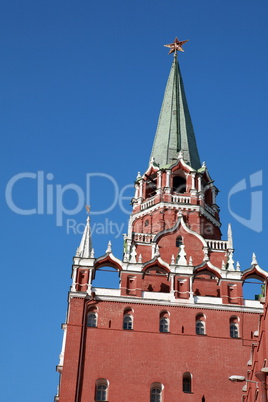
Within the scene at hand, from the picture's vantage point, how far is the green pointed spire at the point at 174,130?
229ft

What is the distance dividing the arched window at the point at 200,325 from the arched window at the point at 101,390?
23.5ft

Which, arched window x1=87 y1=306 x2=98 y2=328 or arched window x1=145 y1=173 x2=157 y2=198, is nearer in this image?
arched window x1=87 y1=306 x2=98 y2=328

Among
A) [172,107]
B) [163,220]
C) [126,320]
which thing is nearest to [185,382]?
[126,320]

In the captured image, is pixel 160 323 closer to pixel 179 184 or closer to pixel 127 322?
pixel 127 322

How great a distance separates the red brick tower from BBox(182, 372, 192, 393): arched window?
6 cm

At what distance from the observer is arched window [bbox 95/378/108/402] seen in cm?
4755

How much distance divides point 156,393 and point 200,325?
590 cm

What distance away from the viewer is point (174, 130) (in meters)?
72.3

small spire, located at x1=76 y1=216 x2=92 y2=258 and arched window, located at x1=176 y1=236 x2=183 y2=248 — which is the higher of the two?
arched window, located at x1=176 y1=236 x2=183 y2=248

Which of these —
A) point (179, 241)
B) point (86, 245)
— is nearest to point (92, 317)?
point (86, 245)

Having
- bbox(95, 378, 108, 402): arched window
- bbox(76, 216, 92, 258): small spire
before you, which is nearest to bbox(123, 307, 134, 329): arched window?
bbox(95, 378, 108, 402): arched window

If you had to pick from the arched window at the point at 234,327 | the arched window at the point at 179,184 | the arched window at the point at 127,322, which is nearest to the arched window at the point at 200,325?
the arched window at the point at 234,327

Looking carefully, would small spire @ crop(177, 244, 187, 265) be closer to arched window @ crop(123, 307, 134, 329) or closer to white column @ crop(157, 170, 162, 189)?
arched window @ crop(123, 307, 134, 329)

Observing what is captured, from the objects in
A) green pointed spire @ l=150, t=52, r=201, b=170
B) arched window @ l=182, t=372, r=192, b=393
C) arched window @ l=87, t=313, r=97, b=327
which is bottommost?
arched window @ l=182, t=372, r=192, b=393
